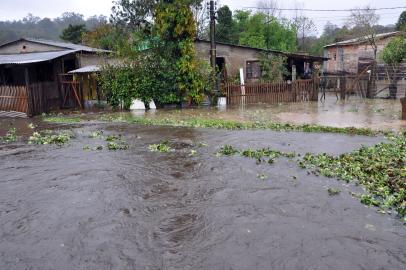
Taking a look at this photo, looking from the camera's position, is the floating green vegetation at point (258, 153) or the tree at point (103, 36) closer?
the floating green vegetation at point (258, 153)

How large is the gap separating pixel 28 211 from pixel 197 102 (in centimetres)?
1388

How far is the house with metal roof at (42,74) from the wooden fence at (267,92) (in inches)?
275

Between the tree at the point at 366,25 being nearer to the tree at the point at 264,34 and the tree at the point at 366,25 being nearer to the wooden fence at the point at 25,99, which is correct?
the tree at the point at 264,34

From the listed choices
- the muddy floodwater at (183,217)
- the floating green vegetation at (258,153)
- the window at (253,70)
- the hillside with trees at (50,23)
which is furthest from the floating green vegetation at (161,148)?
the hillside with trees at (50,23)

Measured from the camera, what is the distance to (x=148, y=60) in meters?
19.2

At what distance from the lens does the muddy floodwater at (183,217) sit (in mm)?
4824

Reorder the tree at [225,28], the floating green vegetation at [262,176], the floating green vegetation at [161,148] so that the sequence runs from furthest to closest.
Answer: the tree at [225,28] < the floating green vegetation at [161,148] < the floating green vegetation at [262,176]

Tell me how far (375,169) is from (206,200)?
3.63 meters

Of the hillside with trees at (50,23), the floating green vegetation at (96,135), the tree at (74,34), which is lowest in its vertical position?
the floating green vegetation at (96,135)

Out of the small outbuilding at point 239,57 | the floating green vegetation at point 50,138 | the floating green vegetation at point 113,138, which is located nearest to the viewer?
the floating green vegetation at point 50,138

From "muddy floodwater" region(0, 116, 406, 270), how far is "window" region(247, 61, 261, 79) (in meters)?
14.7

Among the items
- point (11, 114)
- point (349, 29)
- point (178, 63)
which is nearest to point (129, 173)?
point (178, 63)

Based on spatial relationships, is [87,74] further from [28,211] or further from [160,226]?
[160,226]

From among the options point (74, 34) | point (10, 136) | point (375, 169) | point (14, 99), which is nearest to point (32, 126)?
point (10, 136)
